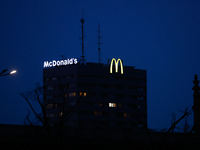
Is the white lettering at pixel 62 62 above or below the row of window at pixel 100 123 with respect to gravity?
above

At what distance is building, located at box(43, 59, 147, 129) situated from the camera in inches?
6614

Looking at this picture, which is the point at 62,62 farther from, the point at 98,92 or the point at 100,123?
the point at 100,123

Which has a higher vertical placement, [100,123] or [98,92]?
[98,92]

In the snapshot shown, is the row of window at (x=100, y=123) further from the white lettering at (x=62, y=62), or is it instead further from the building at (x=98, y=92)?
the white lettering at (x=62, y=62)

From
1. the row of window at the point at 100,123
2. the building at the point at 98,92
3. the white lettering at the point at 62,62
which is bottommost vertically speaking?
the row of window at the point at 100,123

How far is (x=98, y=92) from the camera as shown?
562 ft

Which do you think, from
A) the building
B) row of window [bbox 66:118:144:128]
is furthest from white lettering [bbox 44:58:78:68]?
row of window [bbox 66:118:144:128]

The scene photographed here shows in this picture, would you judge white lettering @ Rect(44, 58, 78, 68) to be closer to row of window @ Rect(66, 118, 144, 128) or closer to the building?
the building

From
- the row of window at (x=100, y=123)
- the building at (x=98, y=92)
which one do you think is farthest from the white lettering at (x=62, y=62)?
the row of window at (x=100, y=123)

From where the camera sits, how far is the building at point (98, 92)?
16800cm

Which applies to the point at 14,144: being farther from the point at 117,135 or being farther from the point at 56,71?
the point at 56,71

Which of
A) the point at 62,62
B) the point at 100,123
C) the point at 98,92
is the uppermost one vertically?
the point at 62,62

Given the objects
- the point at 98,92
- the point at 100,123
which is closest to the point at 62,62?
the point at 98,92

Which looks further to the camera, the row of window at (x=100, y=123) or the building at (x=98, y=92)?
the building at (x=98, y=92)
